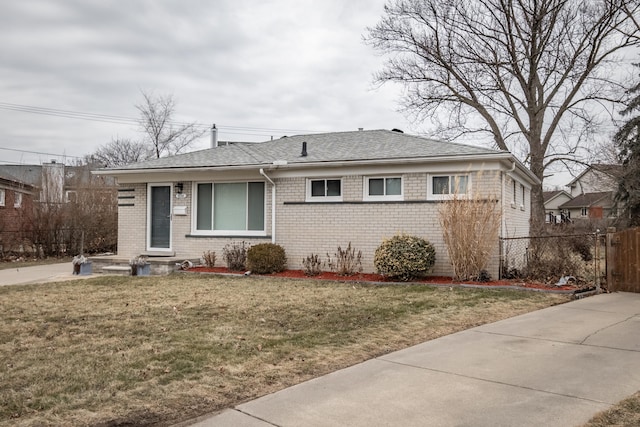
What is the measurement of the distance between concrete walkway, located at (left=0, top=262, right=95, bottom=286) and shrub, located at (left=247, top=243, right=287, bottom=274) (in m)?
4.24

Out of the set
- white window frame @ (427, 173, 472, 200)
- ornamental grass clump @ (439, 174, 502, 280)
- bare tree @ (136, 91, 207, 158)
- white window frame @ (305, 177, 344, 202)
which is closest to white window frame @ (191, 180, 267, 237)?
white window frame @ (305, 177, 344, 202)

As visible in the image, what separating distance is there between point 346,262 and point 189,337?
254 inches

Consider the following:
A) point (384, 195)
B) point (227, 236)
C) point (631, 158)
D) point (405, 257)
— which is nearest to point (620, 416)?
point (405, 257)

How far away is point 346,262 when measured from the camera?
1191 centimetres

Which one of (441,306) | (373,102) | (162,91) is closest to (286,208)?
(441,306)

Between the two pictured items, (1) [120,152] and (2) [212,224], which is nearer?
(2) [212,224]

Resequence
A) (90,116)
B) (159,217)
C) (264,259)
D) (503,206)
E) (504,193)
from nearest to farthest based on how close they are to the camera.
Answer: (503,206)
(504,193)
(264,259)
(159,217)
(90,116)

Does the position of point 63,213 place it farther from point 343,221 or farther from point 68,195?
point 343,221

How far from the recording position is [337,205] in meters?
12.5

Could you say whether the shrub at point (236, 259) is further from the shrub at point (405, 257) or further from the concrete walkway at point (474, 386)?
the concrete walkway at point (474, 386)

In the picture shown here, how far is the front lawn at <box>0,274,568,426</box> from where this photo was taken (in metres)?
3.86

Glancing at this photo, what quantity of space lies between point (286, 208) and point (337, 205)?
1433 mm

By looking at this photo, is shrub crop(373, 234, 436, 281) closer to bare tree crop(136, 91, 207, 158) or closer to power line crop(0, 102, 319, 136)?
power line crop(0, 102, 319, 136)

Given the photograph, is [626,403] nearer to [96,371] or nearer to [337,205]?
[96,371]
